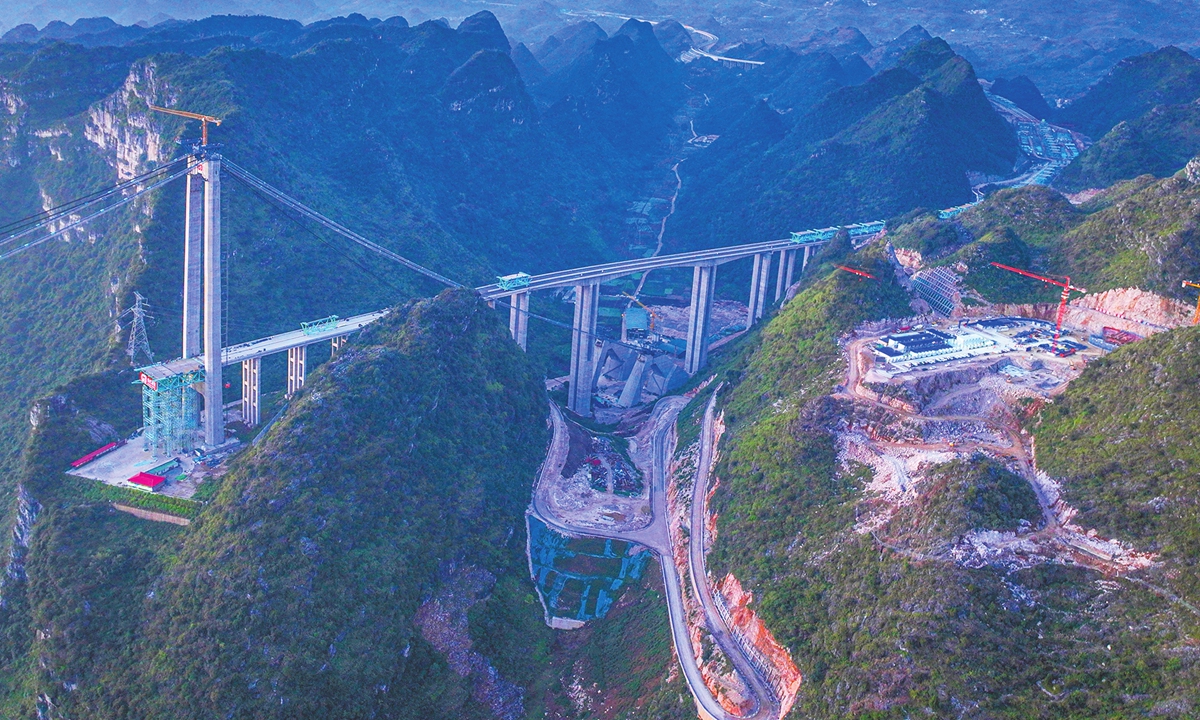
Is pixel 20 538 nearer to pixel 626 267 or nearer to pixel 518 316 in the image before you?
pixel 518 316

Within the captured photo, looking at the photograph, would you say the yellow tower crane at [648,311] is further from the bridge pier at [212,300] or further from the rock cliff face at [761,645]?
the rock cliff face at [761,645]

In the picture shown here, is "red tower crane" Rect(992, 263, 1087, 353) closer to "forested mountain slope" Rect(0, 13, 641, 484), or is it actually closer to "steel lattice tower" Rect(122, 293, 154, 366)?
"forested mountain slope" Rect(0, 13, 641, 484)

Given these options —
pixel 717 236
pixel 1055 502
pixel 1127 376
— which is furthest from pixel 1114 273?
pixel 717 236

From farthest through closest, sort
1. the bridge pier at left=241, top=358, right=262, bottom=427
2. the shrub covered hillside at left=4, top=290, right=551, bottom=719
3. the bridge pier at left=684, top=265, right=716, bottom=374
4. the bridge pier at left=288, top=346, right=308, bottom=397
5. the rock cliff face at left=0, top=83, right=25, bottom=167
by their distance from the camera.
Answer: the bridge pier at left=684, top=265, right=716, bottom=374 → the rock cliff face at left=0, top=83, right=25, bottom=167 → the bridge pier at left=288, top=346, right=308, bottom=397 → the bridge pier at left=241, top=358, right=262, bottom=427 → the shrub covered hillside at left=4, top=290, right=551, bottom=719

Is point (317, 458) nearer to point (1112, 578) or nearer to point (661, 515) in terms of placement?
point (661, 515)

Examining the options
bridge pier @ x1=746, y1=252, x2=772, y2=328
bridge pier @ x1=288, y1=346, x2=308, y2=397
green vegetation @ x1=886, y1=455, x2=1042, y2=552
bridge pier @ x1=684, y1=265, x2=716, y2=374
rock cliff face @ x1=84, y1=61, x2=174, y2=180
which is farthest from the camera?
bridge pier @ x1=746, y1=252, x2=772, y2=328

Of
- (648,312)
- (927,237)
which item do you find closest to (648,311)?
(648,312)

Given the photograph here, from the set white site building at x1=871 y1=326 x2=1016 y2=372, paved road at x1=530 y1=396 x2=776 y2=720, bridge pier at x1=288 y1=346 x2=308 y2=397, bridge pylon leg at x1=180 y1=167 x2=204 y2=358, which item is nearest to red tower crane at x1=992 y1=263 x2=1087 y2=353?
white site building at x1=871 y1=326 x2=1016 y2=372
